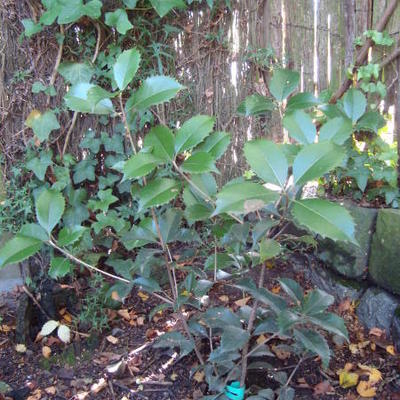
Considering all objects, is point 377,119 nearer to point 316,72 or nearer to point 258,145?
point 316,72

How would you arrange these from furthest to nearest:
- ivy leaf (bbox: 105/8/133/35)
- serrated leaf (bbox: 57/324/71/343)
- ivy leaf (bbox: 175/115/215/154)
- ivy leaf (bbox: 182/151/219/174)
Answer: ivy leaf (bbox: 105/8/133/35) → serrated leaf (bbox: 57/324/71/343) → ivy leaf (bbox: 175/115/215/154) → ivy leaf (bbox: 182/151/219/174)

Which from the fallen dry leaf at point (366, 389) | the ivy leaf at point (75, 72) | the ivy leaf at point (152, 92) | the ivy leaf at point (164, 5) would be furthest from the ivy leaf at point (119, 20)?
the fallen dry leaf at point (366, 389)

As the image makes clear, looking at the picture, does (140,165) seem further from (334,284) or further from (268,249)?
(334,284)

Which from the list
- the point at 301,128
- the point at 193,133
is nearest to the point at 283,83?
the point at 301,128

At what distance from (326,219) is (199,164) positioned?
419 millimetres

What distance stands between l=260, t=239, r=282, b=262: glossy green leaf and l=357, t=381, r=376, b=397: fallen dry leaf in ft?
3.50

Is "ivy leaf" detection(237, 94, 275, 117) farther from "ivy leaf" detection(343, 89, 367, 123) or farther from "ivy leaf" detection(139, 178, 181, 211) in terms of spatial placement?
"ivy leaf" detection(343, 89, 367, 123)

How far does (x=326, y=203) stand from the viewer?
3.37 feet

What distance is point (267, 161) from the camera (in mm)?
1145

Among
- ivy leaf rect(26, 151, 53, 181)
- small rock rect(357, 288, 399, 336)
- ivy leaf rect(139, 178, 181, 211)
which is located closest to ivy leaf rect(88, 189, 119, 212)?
ivy leaf rect(26, 151, 53, 181)

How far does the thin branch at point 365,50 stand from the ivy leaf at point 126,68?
6.16 feet

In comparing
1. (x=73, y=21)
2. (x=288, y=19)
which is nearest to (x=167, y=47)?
(x=73, y=21)

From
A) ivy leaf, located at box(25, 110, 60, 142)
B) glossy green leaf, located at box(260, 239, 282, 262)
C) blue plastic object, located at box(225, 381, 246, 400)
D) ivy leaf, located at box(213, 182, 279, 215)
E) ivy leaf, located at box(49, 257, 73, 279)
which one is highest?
ivy leaf, located at box(213, 182, 279, 215)

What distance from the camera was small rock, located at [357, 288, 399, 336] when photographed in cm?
230
